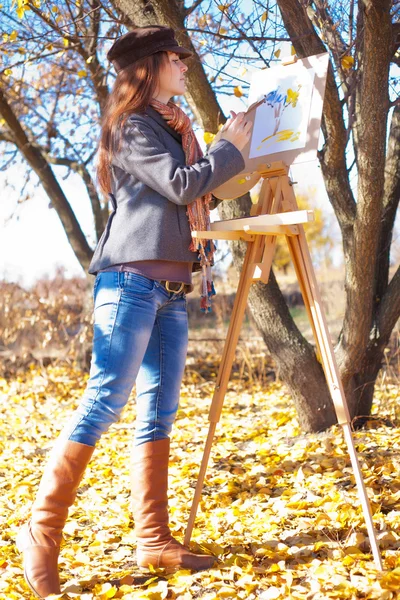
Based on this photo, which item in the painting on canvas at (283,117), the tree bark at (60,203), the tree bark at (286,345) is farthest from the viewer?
the tree bark at (60,203)

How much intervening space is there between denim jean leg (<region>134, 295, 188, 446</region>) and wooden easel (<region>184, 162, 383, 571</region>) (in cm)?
20

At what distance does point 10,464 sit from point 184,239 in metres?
2.10

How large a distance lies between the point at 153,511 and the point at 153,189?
100cm

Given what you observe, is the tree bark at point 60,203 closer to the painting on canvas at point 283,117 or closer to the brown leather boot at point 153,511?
the painting on canvas at point 283,117

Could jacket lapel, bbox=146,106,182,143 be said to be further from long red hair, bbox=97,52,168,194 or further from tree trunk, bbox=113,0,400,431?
tree trunk, bbox=113,0,400,431

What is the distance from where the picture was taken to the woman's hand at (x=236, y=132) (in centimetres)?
202

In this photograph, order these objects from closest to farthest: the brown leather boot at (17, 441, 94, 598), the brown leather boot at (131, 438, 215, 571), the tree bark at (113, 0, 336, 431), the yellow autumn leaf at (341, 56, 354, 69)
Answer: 1. the brown leather boot at (17, 441, 94, 598)
2. the brown leather boot at (131, 438, 215, 571)
3. the yellow autumn leaf at (341, 56, 354, 69)
4. the tree bark at (113, 0, 336, 431)

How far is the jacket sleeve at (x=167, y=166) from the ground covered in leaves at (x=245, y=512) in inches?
44.9

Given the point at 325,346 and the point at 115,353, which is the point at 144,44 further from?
the point at 325,346

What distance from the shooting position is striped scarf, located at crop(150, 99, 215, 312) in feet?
6.54

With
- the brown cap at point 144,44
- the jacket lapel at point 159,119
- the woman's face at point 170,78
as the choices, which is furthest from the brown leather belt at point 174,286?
the brown cap at point 144,44

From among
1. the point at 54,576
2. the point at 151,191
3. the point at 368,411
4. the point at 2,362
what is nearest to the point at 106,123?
the point at 151,191

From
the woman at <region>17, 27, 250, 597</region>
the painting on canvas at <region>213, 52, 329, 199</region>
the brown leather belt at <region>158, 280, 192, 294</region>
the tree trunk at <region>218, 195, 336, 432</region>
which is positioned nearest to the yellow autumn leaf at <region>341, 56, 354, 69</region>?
the painting on canvas at <region>213, 52, 329, 199</region>

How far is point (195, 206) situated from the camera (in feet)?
6.57
